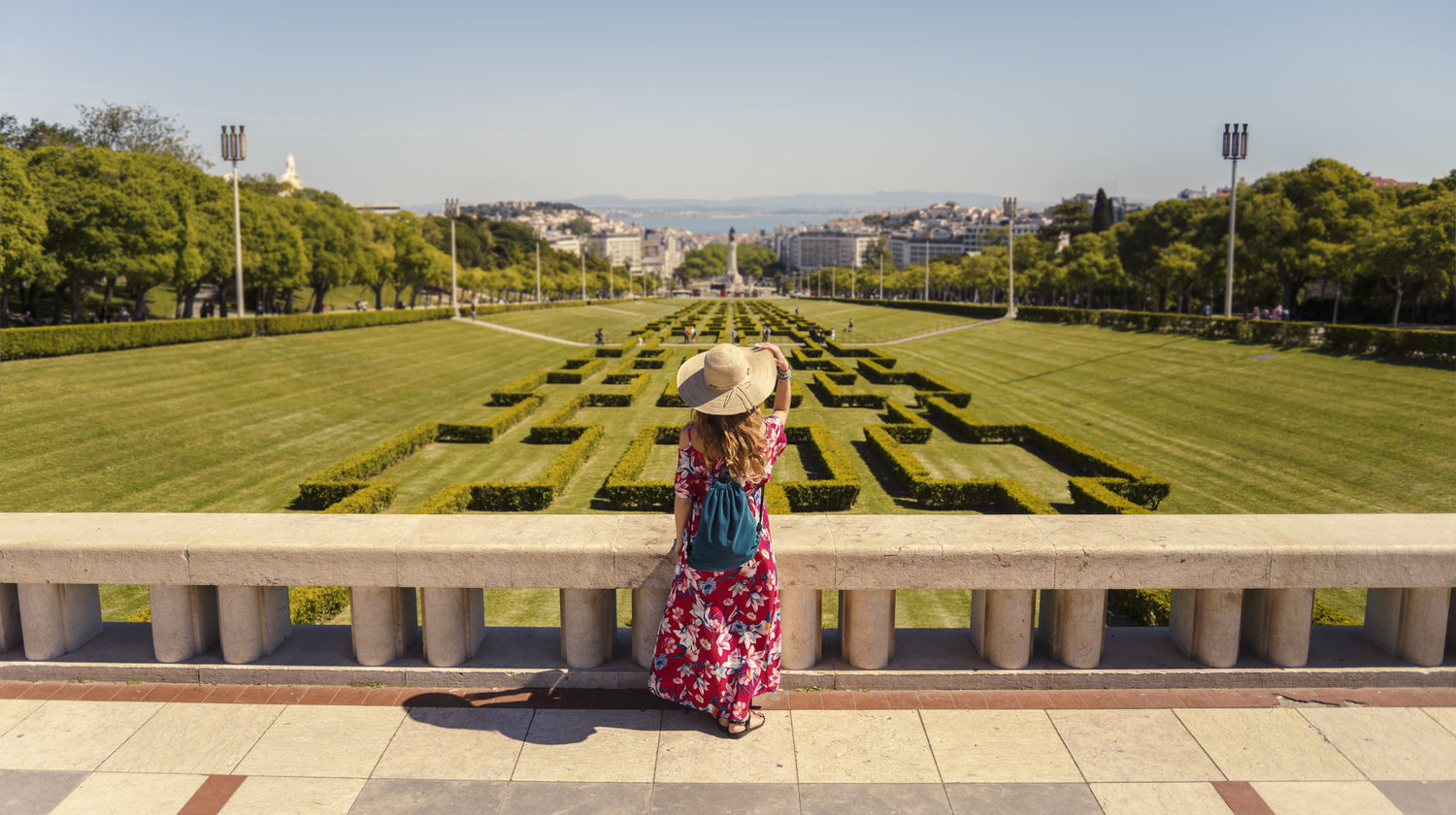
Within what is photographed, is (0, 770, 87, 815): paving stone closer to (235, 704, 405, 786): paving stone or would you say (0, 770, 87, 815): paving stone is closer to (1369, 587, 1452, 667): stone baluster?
(235, 704, 405, 786): paving stone

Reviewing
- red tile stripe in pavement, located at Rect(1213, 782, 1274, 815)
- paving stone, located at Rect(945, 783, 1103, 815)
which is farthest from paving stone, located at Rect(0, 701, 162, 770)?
red tile stripe in pavement, located at Rect(1213, 782, 1274, 815)

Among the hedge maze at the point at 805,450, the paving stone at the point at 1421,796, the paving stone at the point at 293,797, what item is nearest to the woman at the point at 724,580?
the paving stone at the point at 293,797

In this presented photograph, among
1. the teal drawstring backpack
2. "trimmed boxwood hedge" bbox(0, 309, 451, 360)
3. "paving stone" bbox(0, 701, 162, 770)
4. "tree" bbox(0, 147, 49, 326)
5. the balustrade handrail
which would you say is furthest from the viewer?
"tree" bbox(0, 147, 49, 326)

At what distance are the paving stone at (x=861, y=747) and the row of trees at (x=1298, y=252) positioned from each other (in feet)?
143

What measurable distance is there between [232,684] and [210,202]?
2000 inches

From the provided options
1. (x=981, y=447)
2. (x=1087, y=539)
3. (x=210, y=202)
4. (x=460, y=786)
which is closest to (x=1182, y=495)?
(x=981, y=447)

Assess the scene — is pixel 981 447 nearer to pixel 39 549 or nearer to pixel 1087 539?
pixel 1087 539

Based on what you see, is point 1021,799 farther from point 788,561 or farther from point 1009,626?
point 788,561

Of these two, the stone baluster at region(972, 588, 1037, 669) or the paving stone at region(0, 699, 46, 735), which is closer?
the paving stone at region(0, 699, 46, 735)

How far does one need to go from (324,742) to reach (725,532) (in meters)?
2.50

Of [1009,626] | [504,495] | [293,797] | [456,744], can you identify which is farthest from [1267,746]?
[504,495]

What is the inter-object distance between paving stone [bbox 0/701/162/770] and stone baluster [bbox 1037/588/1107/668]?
5479mm

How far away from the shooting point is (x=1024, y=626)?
5465 mm

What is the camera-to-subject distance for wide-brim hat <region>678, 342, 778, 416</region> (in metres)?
4.76
